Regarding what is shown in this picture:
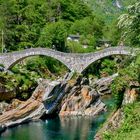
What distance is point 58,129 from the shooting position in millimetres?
52969

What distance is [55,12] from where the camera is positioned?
104m

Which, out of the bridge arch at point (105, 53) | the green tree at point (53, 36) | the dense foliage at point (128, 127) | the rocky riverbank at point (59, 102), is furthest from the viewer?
the green tree at point (53, 36)

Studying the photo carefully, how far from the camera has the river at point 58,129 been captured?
1922 inches

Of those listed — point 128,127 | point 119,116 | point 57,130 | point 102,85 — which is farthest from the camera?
point 102,85

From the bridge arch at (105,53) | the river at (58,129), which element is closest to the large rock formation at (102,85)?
the bridge arch at (105,53)

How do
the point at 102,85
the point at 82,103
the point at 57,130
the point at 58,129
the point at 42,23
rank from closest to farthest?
the point at 57,130 → the point at 58,129 → the point at 82,103 → the point at 102,85 → the point at 42,23

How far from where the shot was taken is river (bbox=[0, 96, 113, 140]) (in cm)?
4881

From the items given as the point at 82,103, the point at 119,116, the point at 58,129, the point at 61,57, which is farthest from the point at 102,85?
the point at 119,116

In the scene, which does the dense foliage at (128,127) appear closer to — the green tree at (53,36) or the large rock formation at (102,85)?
the large rock formation at (102,85)

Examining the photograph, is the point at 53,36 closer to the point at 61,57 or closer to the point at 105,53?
the point at 61,57

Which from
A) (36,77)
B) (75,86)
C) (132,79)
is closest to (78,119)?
(75,86)

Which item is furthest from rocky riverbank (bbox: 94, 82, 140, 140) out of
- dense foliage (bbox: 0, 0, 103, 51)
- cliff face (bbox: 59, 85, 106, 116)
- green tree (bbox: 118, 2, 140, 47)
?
dense foliage (bbox: 0, 0, 103, 51)

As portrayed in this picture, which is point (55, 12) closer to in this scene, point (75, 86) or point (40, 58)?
→ point (40, 58)

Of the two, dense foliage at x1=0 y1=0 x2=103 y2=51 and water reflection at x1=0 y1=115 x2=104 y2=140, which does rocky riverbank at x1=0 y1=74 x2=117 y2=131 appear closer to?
water reflection at x1=0 y1=115 x2=104 y2=140
